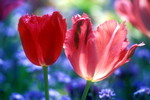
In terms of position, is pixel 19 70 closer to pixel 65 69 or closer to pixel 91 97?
pixel 65 69

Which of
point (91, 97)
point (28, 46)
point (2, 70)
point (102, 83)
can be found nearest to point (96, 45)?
point (28, 46)

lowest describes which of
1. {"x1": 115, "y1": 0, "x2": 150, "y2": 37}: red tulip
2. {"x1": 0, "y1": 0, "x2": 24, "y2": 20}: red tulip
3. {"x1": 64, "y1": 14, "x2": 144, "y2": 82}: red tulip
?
{"x1": 64, "y1": 14, "x2": 144, "y2": 82}: red tulip

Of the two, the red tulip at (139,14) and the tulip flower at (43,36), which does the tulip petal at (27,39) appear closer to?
the tulip flower at (43,36)

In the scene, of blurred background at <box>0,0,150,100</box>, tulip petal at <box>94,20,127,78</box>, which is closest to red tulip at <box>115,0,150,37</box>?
blurred background at <box>0,0,150,100</box>

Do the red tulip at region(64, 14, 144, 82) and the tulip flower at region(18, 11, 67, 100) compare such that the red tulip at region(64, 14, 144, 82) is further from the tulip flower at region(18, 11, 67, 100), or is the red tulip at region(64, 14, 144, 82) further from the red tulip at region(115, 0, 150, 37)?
the red tulip at region(115, 0, 150, 37)

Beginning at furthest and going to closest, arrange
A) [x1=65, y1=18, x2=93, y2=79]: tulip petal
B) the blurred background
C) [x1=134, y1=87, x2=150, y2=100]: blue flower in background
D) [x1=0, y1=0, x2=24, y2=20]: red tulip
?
1. [x1=0, y1=0, x2=24, y2=20]: red tulip
2. the blurred background
3. [x1=134, y1=87, x2=150, y2=100]: blue flower in background
4. [x1=65, y1=18, x2=93, y2=79]: tulip petal

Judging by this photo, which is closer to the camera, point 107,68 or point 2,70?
point 107,68

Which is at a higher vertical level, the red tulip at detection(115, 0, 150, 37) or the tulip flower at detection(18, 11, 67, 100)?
the red tulip at detection(115, 0, 150, 37)
